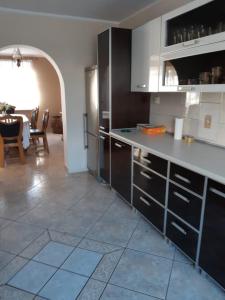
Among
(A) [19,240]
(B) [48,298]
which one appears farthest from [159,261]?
(A) [19,240]

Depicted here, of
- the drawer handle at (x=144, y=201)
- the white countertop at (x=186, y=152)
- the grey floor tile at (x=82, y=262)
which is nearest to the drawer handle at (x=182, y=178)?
the white countertop at (x=186, y=152)

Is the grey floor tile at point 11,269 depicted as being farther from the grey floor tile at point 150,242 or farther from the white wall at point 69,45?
the white wall at point 69,45

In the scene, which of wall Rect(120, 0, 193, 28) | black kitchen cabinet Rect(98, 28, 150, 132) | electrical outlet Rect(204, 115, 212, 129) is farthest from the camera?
black kitchen cabinet Rect(98, 28, 150, 132)

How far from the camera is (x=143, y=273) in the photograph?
1.84 meters

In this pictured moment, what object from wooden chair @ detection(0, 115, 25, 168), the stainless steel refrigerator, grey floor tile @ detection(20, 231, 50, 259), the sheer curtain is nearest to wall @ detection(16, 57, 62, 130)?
the sheer curtain

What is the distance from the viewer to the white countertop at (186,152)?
5.33ft

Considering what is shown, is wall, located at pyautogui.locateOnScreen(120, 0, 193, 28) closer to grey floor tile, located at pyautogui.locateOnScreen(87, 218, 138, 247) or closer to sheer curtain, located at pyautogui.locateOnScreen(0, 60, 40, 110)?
grey floor tile, located at pyautogui.locateOnScreen(87, 218, 138, 247)

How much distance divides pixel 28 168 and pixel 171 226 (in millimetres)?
2987

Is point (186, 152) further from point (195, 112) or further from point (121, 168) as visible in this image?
point (121, 168)

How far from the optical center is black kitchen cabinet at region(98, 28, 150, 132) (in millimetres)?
2844

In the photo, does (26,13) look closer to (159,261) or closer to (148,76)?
(148,76)

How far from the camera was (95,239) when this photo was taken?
2.24m

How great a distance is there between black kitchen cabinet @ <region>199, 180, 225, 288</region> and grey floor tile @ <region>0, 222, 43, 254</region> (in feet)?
4.98

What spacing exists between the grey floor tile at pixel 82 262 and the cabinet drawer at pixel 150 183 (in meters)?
0.72
